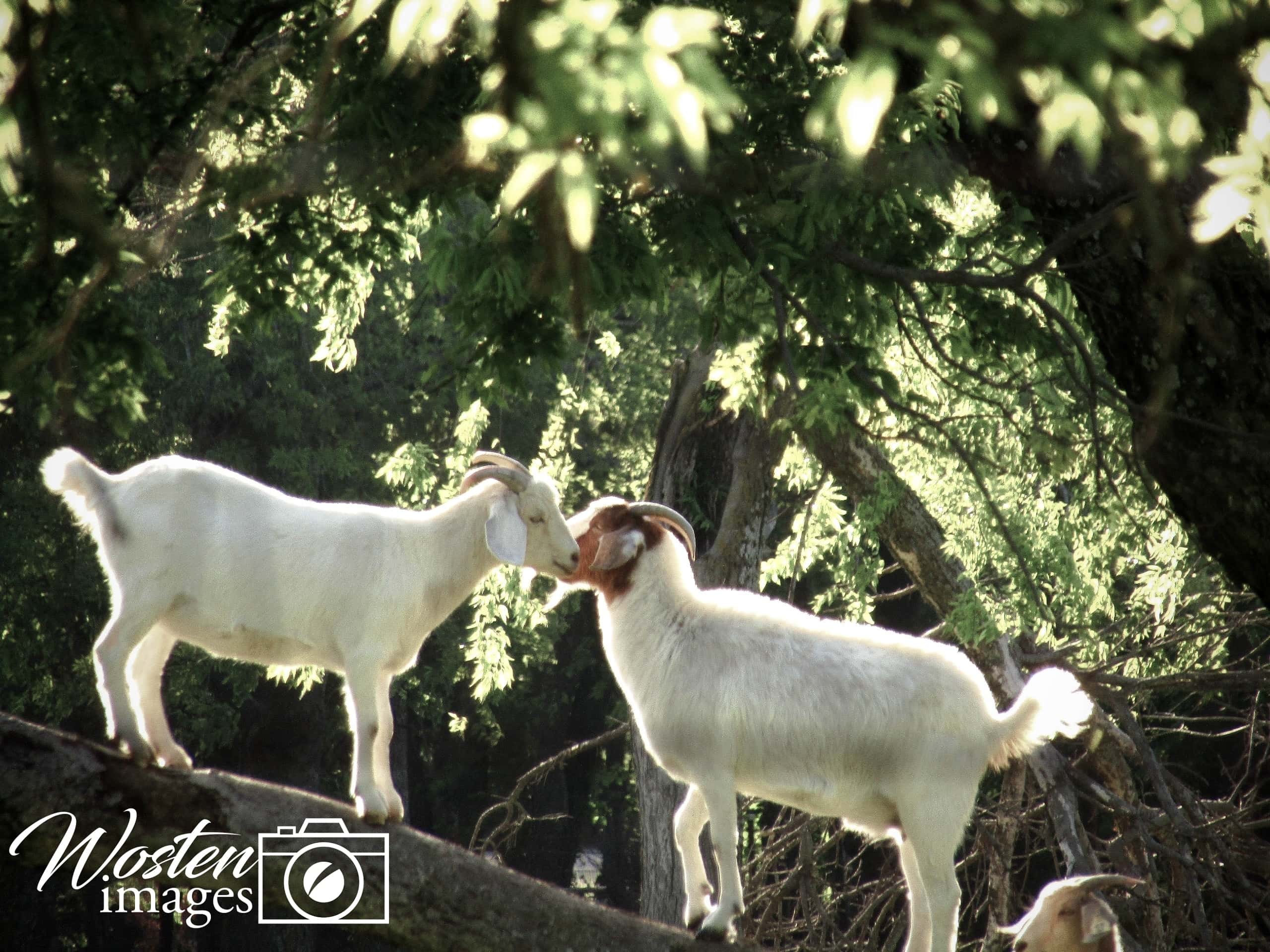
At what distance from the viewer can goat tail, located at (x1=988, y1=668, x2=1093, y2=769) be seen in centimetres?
493

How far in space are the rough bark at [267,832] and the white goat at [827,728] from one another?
1.68 feet

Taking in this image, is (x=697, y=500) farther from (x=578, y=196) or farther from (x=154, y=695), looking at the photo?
(x=578, y=196)

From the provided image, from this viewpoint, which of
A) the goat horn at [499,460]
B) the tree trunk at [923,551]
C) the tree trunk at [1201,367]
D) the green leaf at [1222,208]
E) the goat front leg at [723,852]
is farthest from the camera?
the tree trunk at [923,551]

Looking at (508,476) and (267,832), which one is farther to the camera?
(508,476)

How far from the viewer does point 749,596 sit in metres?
5.46

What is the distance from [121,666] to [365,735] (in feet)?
2.96

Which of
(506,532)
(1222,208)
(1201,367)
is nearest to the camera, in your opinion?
(1222,208)

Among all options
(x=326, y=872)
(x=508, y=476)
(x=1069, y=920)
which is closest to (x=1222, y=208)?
(x=508, y=476)

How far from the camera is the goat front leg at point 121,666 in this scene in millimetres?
4703

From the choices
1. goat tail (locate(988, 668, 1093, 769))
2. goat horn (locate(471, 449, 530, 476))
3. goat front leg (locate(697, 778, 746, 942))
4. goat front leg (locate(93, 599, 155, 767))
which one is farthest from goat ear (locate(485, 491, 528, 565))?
goat tail (locate(988, 668, 1093, 769))

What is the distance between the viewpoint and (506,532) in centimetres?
497

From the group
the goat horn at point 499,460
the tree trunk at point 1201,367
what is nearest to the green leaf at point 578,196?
the tree trunk at point 1201,367

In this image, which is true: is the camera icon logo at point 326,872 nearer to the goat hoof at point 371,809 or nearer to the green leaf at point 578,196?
the goat hoof at point 371,809

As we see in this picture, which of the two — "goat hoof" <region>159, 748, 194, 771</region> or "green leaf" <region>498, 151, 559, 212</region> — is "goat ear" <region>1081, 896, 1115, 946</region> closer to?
"goat hoof" <region>159, 748, 194, 771</region>
